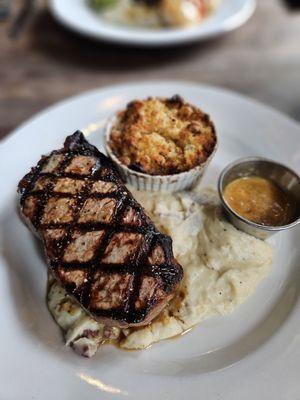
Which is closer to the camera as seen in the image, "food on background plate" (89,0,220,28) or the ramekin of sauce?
the ramekin of sauce

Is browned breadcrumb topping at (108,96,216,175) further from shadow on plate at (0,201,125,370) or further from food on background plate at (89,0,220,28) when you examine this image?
food on background plate at (89,0,220,28)

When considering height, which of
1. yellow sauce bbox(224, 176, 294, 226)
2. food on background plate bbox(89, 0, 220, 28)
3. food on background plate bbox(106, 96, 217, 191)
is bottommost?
yellow sauce bbox(224, 176, 294, 226)

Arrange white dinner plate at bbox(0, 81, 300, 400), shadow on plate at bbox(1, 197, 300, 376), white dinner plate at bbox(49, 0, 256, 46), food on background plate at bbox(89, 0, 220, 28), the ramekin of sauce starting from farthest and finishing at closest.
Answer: food on background plate at bbox(89, 0, 220, 28) < white dinner plate at bbox(49, 0, 256, 46) < the ramekin of sauce < shadow on plate at bbox(1, 197, 300, 376) < white dinner plate at bbox(0, 81, 300, 400)

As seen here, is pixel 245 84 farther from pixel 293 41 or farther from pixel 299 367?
pixel 299 367

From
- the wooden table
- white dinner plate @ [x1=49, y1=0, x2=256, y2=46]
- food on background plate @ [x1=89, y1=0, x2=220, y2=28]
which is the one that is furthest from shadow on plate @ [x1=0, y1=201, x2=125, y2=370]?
food on background plate @ [x1=89, y1=0, x2=220, y2=28]

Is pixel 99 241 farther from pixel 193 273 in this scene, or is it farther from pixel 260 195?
pixel 260 195

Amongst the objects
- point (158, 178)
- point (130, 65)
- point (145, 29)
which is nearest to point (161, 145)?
point (158, 178)
